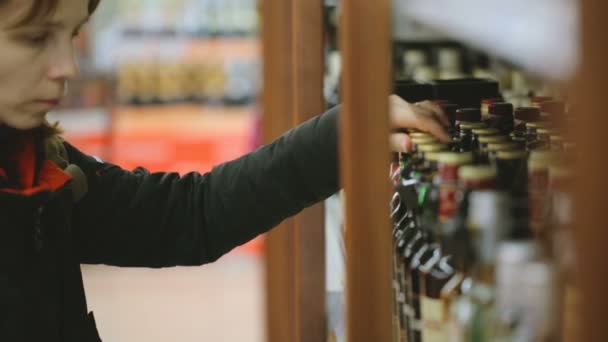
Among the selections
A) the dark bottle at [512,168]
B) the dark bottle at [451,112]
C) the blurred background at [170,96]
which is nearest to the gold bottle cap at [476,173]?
the dark bottle at [512,168]

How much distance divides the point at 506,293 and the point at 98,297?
373 cm

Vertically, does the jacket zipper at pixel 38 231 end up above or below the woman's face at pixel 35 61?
below

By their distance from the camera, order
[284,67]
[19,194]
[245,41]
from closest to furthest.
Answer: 1. [19,194]
2. [284,67]
3. [245,41]

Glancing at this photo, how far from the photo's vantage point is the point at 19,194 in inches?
51.2

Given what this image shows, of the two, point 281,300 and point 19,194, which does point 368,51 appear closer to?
point 19,194

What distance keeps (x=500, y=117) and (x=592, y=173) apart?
899 mm

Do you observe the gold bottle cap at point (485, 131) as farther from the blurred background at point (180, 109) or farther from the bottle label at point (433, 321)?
the blurred background at point (180, 109)

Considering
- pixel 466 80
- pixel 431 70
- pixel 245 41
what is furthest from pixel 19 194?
pixel 245 41

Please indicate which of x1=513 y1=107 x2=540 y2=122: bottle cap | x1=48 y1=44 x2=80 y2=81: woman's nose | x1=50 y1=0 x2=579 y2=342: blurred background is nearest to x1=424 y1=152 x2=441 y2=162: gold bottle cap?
x1=513 y1=107 x2=540 y2=122: bottle cap

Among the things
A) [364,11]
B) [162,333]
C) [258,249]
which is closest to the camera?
[364,11]

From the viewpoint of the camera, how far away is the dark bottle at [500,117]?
146 cm

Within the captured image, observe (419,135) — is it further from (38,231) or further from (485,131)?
(38,231)

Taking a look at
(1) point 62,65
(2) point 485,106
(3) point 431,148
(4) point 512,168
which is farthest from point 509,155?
(1) point 62,65

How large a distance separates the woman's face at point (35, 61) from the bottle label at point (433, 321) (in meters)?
0.60
